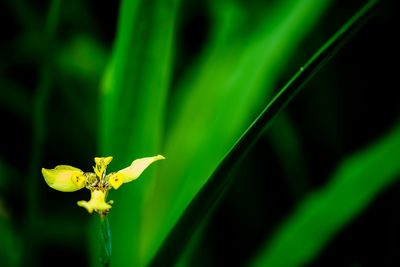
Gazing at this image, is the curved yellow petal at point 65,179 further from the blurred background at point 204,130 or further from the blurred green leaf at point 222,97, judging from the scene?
the blurred green leaf at point 222,97

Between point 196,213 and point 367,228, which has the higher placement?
point 196,213

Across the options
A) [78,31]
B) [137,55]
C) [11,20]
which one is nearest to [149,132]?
[137,55]

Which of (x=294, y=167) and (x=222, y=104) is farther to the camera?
(x=294, y=167)

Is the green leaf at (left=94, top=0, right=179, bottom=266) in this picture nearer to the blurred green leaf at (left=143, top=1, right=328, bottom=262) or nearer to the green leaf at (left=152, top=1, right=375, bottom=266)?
the blurred green leaf at (left=143, top=1, right=328, bottom=262)

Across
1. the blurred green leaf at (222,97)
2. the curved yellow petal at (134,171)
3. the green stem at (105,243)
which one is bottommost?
the green stem at (105,243)

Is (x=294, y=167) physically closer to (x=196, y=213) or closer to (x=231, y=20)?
(x=231, y=20)

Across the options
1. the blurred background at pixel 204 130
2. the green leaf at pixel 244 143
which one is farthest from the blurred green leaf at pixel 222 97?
the green leaf at pixel 244 143

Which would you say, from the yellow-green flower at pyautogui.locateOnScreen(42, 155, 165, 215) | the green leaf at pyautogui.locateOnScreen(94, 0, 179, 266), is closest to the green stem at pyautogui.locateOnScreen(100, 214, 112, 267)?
the yellow-green flower at pyautogui.locateOnScreen(42, 155, 165, 215)
